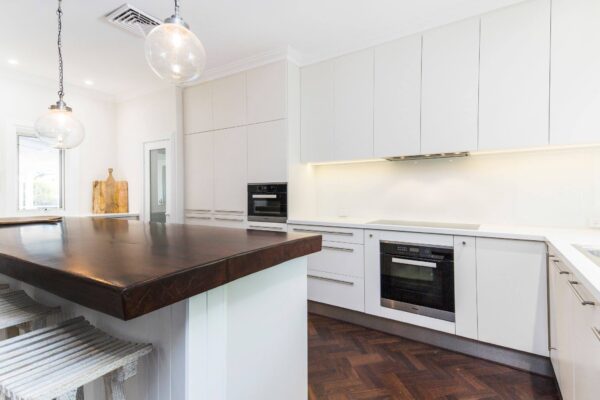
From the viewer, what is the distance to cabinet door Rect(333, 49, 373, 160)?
279cm

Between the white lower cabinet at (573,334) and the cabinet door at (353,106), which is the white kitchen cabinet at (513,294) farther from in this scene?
the cabinet door at (353,106)

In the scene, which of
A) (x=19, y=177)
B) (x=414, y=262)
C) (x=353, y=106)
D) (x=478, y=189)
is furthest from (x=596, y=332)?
(x=19, y=177)

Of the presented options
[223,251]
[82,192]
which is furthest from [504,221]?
[82,192]

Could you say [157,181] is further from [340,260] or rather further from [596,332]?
[596,332]

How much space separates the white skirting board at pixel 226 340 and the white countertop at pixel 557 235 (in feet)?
3.34

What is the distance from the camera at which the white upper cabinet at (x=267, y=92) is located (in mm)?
3049

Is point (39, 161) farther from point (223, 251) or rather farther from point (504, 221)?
point (504, 221)

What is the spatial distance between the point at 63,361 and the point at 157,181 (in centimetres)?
376

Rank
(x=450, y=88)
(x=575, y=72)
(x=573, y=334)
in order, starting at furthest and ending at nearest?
(x=450, y=88)
(x=575, y=72)
(x=573, y=334)

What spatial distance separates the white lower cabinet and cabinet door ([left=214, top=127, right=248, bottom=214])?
268 centimetres

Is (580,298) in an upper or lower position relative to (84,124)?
lower

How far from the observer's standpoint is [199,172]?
3.76 m

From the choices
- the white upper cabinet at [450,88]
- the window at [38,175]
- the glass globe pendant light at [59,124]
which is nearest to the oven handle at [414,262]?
the white upper cabinet at [450,88]

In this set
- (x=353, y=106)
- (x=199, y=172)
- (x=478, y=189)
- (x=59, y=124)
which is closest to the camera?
A: (x=59, y=124)
